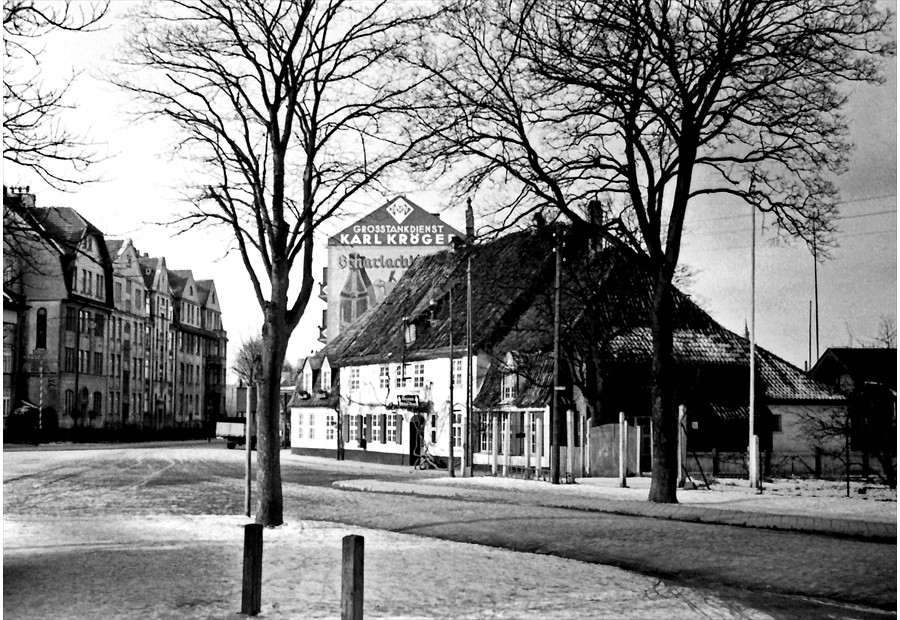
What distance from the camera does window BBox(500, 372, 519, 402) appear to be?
41.3 metres

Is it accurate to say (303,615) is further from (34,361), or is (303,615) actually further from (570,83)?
(34,361)

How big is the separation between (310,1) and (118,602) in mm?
8423

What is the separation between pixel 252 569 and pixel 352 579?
4.81ft

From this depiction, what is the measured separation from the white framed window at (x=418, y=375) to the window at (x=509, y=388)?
7108 millimetres

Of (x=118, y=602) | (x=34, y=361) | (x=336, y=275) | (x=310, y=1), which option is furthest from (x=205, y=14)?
(x=336, y=275)

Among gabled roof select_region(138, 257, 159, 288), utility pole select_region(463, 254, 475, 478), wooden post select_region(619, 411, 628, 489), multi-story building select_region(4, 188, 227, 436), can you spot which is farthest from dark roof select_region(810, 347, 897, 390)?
gabled roof select_region(138, 257, 159, 288)

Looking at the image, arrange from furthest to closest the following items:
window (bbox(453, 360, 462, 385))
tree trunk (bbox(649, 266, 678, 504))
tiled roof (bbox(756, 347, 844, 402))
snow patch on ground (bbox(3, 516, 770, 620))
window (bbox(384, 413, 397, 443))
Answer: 1. window (bbox(384, 413, 397, 443))
2. window (bbox(453, 360, 462, 385))
3. tiled roof (bbox(756, 347, 844, 402))
4. tree trunk (bbox(649, 266, 678, 504))
5. snow patch on ground (bbox(3, 516, 770, 620))

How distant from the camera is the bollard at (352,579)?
8352 mm

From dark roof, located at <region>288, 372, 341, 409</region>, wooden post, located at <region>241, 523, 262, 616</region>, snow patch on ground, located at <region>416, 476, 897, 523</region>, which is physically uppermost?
dark roof, located at <region>288, 372, 341, 409</region>

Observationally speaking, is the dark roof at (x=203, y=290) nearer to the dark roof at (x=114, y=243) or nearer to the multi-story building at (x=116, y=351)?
the multi-story building at (x=116, y=351)

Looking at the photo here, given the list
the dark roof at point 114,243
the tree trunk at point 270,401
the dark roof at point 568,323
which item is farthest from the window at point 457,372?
the tree trunk at point 270,401

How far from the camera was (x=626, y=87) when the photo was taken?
19547 millimetres

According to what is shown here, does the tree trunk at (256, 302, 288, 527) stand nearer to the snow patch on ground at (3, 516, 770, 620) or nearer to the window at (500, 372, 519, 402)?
the snow patch on ground at (3, 516, 770, 620)

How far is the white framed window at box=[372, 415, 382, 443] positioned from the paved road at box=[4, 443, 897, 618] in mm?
19225
